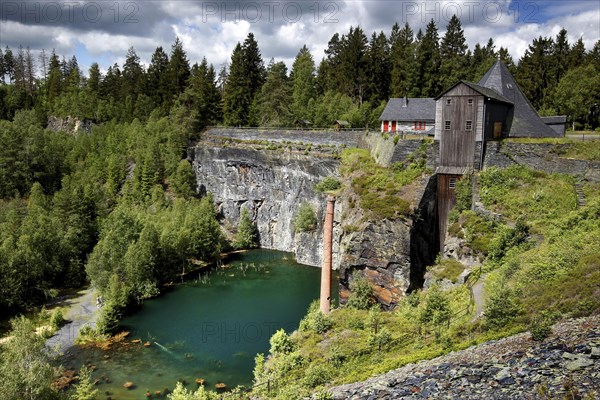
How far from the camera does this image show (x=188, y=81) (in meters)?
71.4

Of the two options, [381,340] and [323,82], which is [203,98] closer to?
[323,82]

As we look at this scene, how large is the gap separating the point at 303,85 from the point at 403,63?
49.4ft

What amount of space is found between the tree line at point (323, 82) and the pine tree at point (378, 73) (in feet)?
0.47

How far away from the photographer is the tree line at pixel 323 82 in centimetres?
5956

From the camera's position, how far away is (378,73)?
68438mm

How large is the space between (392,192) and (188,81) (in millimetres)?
48022

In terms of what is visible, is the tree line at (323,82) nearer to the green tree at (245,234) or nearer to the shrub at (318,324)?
the green tree at (245,234)

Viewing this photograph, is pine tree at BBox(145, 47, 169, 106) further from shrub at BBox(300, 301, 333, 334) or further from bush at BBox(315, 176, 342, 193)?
shrub at BBox(300, 301, 333, 334)

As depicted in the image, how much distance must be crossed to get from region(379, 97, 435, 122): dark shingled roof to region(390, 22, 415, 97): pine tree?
36.6 feet

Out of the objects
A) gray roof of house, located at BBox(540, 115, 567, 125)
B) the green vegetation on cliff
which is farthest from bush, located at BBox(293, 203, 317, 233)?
gray roof of house, located at BBox(540, 115, 567, 125)

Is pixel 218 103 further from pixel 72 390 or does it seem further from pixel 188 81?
pixel 72 390

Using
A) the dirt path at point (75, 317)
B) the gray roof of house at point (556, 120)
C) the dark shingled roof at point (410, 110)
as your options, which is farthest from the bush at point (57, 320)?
the gray roof of house at point (556, 120)

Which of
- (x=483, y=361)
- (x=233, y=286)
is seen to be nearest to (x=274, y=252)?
(x=233, y=286)

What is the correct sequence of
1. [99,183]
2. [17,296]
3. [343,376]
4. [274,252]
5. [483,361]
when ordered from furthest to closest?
[99,183], [274,252], [17,296], [343,376], [483,361]
